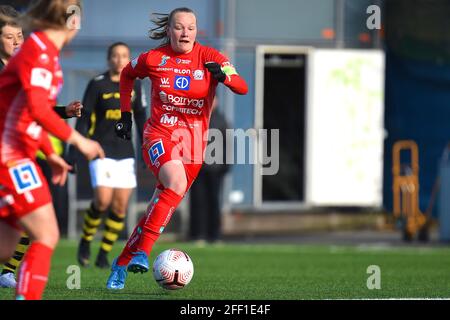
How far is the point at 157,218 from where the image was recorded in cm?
972

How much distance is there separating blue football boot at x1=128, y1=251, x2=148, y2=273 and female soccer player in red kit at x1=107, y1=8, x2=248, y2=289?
397 millimetres

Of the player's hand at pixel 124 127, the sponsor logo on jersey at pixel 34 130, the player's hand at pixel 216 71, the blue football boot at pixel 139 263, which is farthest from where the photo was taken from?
the player's hand at pixel 124 127

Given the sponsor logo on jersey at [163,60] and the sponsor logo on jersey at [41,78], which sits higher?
the sponsor logo on jersey at [163,60]

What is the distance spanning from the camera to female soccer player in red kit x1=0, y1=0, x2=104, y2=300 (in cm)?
715

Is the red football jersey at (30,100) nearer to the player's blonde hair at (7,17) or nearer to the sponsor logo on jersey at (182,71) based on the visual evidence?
the player's blonde hair at (7,17)

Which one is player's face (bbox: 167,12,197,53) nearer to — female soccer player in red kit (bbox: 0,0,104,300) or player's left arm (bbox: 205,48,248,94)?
player's left arm (bbox: 205,48,248,94)

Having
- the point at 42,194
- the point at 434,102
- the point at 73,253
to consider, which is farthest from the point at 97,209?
the point at 434,102

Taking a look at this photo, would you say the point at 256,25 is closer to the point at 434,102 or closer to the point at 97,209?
the point at 434,102

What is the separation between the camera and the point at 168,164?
991 cm

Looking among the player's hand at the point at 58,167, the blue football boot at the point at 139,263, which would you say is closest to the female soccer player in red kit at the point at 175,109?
the blue football boot at the point at 139,263

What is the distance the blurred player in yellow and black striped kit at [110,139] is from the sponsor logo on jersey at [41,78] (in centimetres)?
598

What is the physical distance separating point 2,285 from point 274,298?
2.29m

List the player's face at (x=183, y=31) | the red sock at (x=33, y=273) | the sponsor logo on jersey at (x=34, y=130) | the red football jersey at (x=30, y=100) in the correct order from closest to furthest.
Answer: the red football jersey at (x=30, y=100) < the red sock at (x=33, y=273) < the sponsor logo on jersey at (x=34, y=130) < the player's face at (x=183, y=31)

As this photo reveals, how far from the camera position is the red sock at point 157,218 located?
31.7 feet
